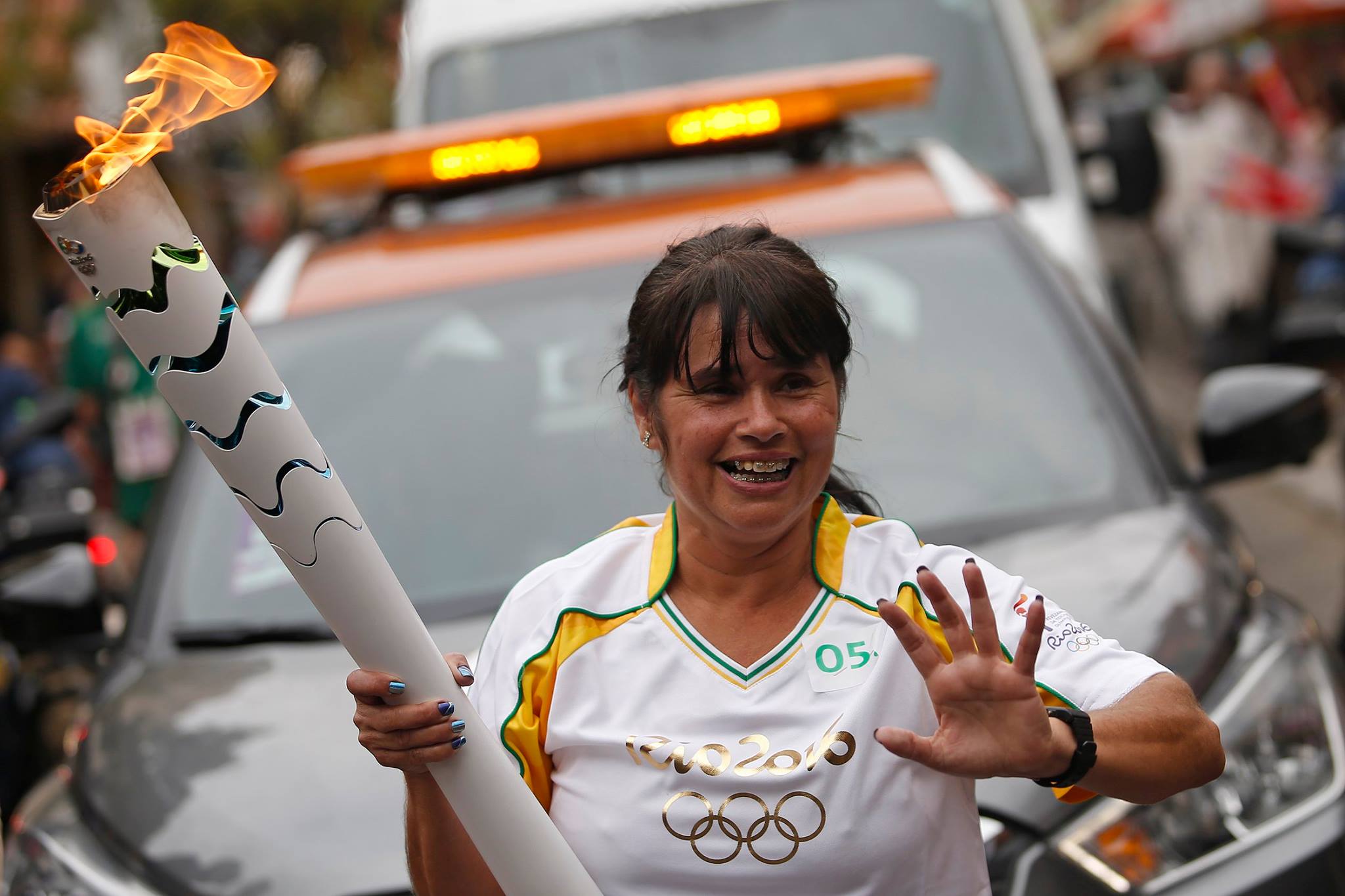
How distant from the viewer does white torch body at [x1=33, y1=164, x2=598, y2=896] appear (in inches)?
59.4

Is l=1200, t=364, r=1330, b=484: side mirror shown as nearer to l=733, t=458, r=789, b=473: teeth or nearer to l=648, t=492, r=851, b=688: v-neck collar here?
l=648, t=492, r=851, b=688: v-neck collar

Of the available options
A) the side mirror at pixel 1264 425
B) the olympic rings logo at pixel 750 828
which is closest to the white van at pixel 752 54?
the side mirror at pixel 1264 425

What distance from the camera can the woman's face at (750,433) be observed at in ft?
5.87

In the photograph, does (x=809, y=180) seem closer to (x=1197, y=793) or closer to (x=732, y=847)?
(x=1197, y=793)

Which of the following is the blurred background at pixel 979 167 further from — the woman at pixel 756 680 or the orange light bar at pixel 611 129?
the woman at pixel 756 680

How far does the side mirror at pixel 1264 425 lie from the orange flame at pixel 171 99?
2309 millimetres

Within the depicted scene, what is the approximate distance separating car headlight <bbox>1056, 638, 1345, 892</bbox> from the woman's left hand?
2.58ft

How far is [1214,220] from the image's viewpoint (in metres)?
11.0

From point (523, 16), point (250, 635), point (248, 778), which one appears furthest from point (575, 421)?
point (523, 16)

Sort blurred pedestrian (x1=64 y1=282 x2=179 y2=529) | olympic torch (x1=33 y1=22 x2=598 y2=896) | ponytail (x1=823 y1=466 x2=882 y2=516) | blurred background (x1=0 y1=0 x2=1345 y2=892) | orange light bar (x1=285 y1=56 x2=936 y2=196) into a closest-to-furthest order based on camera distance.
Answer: olympic torch (x1=33 y1=22 x2=598 y2=896) < ponytail (x1=823 y1=466 x2=882 y2=516) < orange light bar (x1=285 y1=56 x2=936 y2=196) < blurred background (x1=0 y1=0 x2=1345 y2=892) < blurred pedestrian (x1=64 y1=282 x2=179 y2=529)

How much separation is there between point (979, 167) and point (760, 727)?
4528 mm

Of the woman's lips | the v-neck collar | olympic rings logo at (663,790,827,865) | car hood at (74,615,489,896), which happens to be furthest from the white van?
olympic rings logo at (663,790,827,865)

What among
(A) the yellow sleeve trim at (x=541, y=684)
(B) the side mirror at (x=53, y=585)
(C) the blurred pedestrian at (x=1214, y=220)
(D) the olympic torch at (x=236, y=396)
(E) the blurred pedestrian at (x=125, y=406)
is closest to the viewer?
(D) the olympic torch at (x=236, y=396)

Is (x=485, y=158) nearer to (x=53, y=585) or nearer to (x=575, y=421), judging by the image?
(x=575, y=421)
